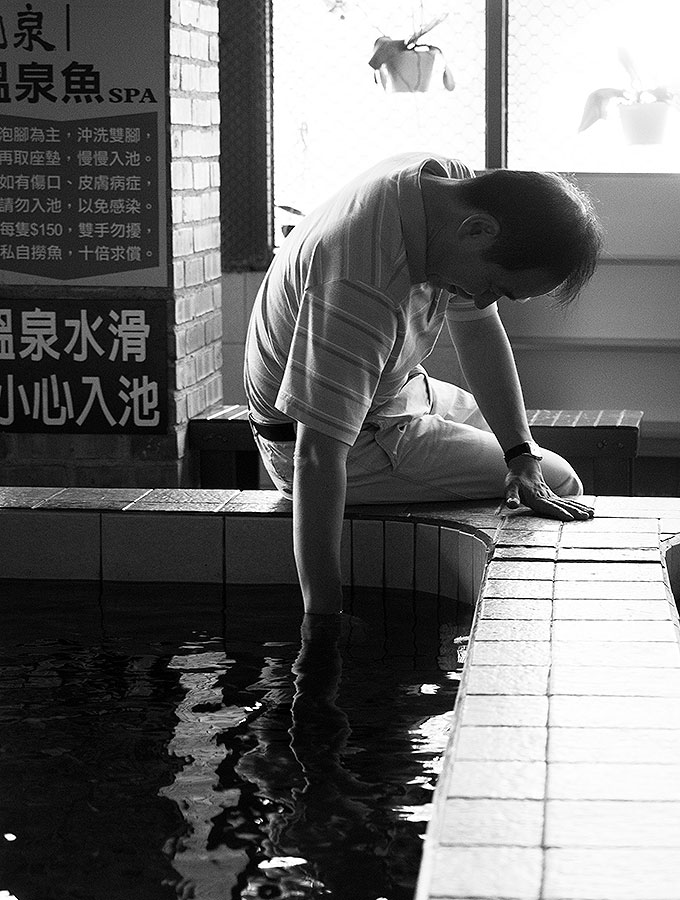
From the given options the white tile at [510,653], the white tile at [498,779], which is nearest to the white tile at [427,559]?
the white tile at [510,653]

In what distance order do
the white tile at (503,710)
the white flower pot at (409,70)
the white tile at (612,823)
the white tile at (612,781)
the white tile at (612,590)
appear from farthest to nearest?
the white flower pot at (409,70) < the white tile at (612,590) < the white tile at (503,710) < the white tile at (612,781) < the white tile at (612,823)

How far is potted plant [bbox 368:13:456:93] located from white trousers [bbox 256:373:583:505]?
242 centimetres

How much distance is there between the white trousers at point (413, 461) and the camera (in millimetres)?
3029

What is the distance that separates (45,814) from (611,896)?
903 millimetres

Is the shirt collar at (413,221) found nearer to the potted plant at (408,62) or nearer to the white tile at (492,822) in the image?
the white tile at (492,822)

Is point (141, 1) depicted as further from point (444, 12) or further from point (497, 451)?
point (497, 451)

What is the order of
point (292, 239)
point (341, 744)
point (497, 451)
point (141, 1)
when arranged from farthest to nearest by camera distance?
point (141, 1) → point (497, 451) → point (292, 239) → point (341, 744)

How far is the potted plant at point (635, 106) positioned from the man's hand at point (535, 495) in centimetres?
268

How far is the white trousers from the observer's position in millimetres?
3029

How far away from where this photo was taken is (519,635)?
206 cm

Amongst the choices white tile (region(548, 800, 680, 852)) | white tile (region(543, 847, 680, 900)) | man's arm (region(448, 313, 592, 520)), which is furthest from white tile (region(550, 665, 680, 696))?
man's arm (region(448, 313, 592, 520))

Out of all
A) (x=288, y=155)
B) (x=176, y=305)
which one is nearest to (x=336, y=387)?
(x=176, y=305)

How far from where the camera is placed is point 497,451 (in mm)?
3127

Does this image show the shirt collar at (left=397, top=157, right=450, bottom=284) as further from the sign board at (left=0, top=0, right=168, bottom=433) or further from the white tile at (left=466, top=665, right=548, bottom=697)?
the sign board at (left=0, top=0, right=168, bottom=433)
